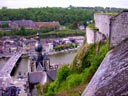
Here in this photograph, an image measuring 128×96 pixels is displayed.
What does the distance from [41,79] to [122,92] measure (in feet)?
80.0

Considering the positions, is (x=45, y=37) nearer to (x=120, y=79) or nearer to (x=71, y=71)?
(x=71, y=71)

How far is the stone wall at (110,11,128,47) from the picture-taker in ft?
29.5

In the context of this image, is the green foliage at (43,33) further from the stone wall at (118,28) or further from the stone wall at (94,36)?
the stone wall at (118,28)

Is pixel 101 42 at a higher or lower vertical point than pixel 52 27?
higher

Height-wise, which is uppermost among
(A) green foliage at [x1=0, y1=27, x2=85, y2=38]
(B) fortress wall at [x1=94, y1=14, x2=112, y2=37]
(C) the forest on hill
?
(B) fortress wall at [x1=94, y1=14, x2=112, y2=37]

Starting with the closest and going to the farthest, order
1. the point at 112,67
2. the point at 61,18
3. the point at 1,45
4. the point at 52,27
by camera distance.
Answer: the point at 112,67
the point at 1,45
the point at 52,27
the point at 61,18

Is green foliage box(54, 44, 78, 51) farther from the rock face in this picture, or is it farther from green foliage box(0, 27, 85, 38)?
the rock face

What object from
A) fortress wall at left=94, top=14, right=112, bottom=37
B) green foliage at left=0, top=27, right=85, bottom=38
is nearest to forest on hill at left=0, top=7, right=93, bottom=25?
green foliage at left=0, top=27, right=85, bottom=38

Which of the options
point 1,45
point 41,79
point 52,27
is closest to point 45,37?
point 52,27

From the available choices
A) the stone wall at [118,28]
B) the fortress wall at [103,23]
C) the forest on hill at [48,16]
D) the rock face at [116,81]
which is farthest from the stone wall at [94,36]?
the forest on hill at [48,16]

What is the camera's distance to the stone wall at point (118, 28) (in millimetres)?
8984

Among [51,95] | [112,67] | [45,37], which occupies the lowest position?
[45,37]

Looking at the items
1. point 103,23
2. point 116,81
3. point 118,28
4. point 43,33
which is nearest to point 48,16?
point 43,33

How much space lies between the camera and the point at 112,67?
5.63m
